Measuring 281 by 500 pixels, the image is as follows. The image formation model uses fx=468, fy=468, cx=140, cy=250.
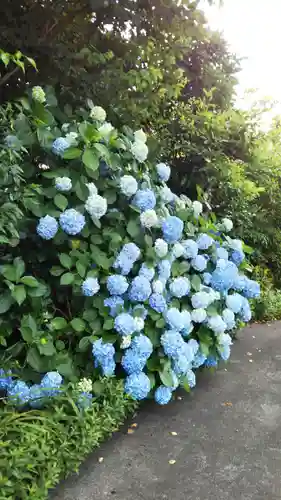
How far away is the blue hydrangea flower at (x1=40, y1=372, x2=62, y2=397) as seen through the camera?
6.81 ft

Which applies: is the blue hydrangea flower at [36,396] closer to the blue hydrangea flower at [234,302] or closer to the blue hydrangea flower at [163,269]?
the blue hydrangea flower at [163,269]

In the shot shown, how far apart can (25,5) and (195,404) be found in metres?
2.53

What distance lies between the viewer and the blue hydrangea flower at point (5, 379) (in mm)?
2088

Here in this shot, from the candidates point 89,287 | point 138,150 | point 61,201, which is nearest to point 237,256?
point 138,150

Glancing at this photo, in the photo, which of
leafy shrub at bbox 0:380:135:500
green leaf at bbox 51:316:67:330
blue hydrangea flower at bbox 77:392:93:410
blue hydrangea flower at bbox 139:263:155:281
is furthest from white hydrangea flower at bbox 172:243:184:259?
blue hydrangea flower at bbox 77:392:93:410

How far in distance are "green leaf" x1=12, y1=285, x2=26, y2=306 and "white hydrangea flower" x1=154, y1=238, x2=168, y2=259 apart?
2.54 ft

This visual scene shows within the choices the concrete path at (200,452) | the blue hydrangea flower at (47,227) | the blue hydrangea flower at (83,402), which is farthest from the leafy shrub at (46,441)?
the blue hydrangea flower at (47,227)

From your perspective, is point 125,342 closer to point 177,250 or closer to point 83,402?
point 83,402

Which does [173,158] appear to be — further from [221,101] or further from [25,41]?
[25,41]

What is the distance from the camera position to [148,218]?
2479 millimetres

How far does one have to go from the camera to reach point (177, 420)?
99.9 inches

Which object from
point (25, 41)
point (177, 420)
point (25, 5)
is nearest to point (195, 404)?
point (177, 420)

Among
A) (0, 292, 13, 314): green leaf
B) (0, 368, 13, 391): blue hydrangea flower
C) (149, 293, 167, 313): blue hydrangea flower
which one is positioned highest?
(149, 293, 167, 313): blue hydrangea flower

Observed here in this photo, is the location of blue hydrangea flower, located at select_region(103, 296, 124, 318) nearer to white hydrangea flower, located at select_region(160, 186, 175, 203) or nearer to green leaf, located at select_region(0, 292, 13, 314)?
green leaf, located at select_region(0, 292, 13, 314)
